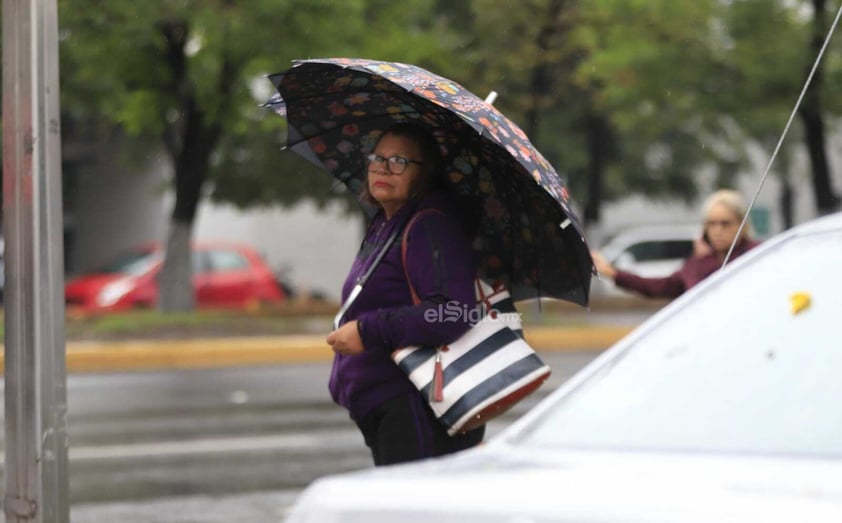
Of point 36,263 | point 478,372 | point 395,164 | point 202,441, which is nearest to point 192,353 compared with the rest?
point 202,441

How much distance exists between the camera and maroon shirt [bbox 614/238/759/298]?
6234 mm

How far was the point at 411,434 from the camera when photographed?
4.09 meters

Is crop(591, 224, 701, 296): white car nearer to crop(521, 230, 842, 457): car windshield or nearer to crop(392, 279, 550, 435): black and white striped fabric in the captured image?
crop(392, 279, 550, 435): black and white striped fabric

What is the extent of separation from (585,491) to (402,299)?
7.12 feet

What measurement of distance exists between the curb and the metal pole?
1086cm

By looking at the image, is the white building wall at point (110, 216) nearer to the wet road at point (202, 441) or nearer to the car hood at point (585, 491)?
the wet road at point (202, 441)

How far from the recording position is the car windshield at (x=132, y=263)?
24781mm

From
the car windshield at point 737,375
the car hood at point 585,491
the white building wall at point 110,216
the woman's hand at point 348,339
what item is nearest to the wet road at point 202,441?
the woman's hand at point 348,339

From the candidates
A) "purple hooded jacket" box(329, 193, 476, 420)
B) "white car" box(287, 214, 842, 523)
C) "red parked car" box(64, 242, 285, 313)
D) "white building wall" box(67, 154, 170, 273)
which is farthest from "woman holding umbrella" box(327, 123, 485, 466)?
"white building wall" box(67, 154, 170, 273)

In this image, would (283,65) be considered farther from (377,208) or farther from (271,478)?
(377,208)

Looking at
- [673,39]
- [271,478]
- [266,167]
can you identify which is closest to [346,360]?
[271,478]

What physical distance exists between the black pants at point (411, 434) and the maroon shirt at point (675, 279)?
2237mm

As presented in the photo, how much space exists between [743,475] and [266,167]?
24339mm

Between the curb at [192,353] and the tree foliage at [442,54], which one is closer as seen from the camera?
the curb at [192,353]
